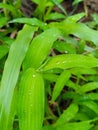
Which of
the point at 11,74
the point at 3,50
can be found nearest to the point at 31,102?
the point at 11,74

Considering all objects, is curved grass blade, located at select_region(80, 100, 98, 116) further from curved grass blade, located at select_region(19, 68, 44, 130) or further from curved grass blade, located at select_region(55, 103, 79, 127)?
curved grass blade, located at select_region(19, 68, 44, 130)

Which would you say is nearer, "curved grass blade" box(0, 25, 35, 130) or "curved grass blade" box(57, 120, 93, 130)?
"curved grass blade" box(0, 25, 35, 130)

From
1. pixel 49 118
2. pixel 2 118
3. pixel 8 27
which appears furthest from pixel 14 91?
pixel 8 27

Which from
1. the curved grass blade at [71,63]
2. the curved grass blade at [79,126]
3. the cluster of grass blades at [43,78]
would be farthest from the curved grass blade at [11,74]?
the curved grass blade at [79,126]

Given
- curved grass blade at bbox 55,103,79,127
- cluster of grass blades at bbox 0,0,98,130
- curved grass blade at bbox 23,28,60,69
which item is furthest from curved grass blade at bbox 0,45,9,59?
curved grass blade at bbox 55,103,79,127

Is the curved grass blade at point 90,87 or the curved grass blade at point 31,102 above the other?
the curved grass blade at point 31,102

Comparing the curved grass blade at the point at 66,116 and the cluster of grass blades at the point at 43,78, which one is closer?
the cluster of grass blades at the point at 43,78

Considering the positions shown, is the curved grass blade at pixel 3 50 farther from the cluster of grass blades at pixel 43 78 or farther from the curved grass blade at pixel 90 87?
the curved grass blade at pixel 90 87
